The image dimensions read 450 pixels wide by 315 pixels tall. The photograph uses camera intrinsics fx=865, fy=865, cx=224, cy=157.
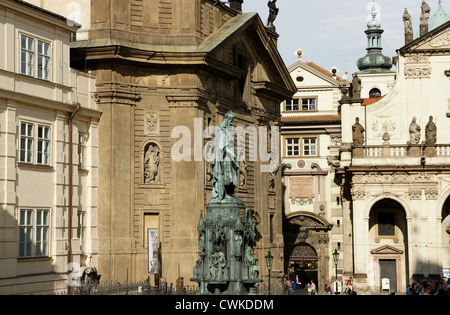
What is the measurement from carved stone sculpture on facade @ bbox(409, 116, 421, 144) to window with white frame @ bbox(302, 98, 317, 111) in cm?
1241

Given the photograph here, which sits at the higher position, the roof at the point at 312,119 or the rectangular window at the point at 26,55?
the roof at the point at 312,119

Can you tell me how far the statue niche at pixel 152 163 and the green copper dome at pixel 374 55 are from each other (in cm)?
4717

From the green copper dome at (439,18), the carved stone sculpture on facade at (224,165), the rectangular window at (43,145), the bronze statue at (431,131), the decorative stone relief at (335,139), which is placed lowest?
the carved stone sculpture on facade at (224,165)

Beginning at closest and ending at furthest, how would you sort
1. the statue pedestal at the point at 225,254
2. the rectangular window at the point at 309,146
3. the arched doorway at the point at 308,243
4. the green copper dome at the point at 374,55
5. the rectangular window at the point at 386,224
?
1. the statue pedestal at the point at 225,254
2. the rectangular window at the point at 386,224
3. the arched doorway at the point at 308,243
4. the rectangular window at the point at 309,146
5. the green copper dome at the point at 374,55

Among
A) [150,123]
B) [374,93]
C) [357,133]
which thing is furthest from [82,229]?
[374,93]

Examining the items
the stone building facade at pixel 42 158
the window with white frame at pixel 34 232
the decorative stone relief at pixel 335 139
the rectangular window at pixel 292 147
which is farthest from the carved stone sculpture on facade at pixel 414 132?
the window with white frame at pixel 34 232

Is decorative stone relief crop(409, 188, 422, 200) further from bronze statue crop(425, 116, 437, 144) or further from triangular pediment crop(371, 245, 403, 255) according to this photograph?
triangular pediment crop(371, 245, 403, 255)

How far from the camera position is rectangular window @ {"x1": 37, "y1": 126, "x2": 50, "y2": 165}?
34.0 meters

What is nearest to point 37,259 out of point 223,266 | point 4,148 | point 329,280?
point 4,148

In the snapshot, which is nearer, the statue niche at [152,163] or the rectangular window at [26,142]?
the rectangular window at [26,142]

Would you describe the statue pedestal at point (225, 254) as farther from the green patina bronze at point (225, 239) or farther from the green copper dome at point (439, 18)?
the green copper dome at point (439, 18)

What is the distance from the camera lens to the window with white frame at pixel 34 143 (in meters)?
33.0

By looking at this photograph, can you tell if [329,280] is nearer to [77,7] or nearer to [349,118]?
[349,118]
